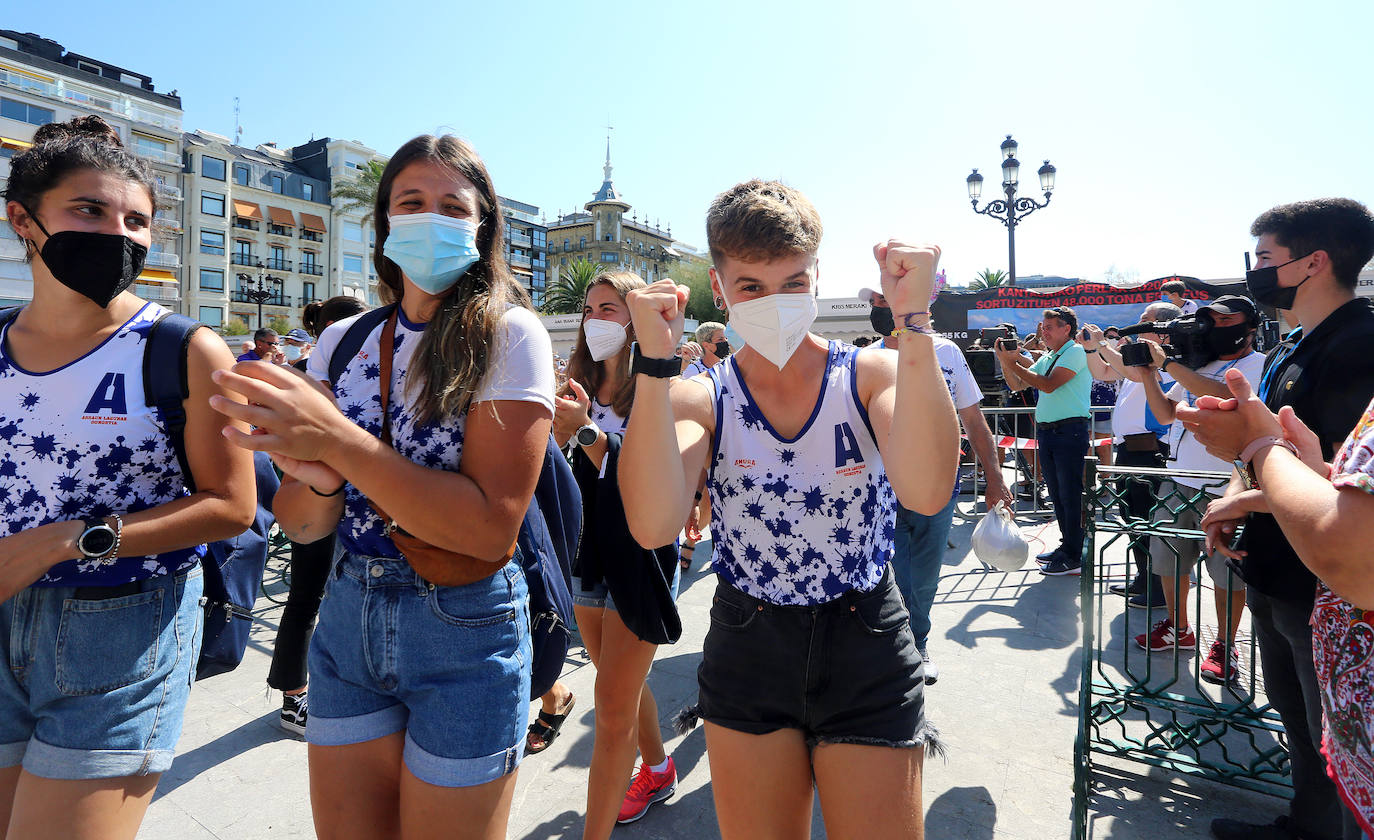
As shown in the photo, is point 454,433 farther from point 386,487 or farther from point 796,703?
point 796,703

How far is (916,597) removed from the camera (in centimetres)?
411

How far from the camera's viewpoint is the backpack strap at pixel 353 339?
5.86 ft

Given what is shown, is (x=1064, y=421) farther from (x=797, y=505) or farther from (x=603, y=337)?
(x=797, y=505)

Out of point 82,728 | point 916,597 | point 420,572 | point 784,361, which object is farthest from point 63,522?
point 916,597

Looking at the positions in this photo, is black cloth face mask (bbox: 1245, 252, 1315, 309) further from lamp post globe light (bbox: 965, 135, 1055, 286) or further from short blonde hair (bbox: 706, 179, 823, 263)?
lamp post globe light (bbox: 965, 135, 1055, 286)

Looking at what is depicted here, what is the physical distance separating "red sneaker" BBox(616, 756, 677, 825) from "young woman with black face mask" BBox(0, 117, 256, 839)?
1.75 metres

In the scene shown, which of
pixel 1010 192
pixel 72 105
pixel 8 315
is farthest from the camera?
pixel 72 105

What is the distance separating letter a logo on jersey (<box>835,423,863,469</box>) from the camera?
69.7 inches

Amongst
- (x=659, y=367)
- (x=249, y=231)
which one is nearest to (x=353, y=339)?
(x=659, y=367)

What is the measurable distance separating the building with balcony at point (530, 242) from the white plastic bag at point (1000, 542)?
2997 inches

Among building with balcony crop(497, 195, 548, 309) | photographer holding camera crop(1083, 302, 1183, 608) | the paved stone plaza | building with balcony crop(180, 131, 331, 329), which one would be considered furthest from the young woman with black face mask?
building with balcony crop(497, 195, 548, 309)

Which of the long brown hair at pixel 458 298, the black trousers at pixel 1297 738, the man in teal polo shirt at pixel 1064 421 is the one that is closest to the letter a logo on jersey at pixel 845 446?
the long brown hair at pixel 458 298

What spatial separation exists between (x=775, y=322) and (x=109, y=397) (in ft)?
5.46

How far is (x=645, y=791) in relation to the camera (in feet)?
9.80
